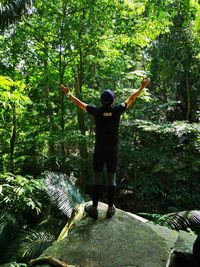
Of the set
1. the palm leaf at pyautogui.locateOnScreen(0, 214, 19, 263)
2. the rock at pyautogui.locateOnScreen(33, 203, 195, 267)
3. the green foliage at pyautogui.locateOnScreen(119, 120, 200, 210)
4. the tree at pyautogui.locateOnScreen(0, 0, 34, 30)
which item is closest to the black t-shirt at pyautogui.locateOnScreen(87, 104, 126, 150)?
the rock at pyautogui.locateOnScreen(33, 203, 195, 267)

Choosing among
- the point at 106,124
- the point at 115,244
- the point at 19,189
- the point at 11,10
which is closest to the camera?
the point at 115,244

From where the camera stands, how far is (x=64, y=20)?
9188 mm

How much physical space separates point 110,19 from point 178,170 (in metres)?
4.89

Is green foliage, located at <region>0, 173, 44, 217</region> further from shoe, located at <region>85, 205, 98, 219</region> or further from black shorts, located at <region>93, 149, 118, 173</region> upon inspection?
black shorts, located at <region>93, 149, 118, 173</region>

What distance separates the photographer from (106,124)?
4.44 meters

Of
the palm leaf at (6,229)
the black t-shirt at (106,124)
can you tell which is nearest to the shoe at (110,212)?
the black t-shirt at (106,124)

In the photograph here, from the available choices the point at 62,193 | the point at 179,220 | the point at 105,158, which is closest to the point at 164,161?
the point at 179,220

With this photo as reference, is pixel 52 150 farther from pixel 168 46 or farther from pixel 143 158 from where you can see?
pixel 168 46

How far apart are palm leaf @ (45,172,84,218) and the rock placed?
285 centimetres

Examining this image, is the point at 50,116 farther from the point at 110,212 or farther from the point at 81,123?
the point at 110,212

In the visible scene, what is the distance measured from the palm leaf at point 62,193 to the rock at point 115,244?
9.34 feet

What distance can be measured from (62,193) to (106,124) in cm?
347

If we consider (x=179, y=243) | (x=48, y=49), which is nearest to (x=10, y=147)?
(x=48, y=49)

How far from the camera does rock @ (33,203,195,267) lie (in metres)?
3.53
